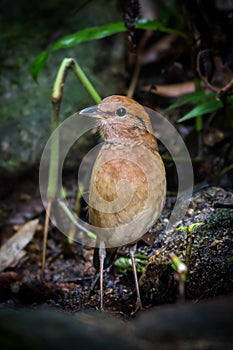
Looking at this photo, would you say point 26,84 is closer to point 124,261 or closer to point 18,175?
point 18,175

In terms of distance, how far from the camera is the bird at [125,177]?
2613 millimetres

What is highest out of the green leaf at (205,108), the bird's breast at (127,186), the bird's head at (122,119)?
the green leaf at (205,108)

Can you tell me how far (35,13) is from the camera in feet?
18.2

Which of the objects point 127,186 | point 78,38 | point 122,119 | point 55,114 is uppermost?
point 78,38

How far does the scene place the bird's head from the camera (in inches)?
Answer: 107

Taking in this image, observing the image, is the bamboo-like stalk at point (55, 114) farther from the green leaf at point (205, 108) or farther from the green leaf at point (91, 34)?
the green leaf at point (205, 108)

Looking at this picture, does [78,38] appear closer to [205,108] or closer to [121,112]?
[205,108]

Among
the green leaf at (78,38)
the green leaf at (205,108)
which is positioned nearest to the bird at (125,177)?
the green leaf at (205,108)

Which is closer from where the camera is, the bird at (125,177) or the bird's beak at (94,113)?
the bird at (125,177)

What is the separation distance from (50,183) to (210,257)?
1.36m

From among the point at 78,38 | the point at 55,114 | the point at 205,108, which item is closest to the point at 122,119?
the point at 55,114

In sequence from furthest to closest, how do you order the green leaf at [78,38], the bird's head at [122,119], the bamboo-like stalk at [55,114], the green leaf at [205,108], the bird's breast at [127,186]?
the green leaf at [78,38], the green leaf at [205,108], the bamboo-like stalk at [55,114], the bird's head at [122,119], the bird's breast at [127,186]

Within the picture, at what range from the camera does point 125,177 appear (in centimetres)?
260

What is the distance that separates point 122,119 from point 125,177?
0.38m
